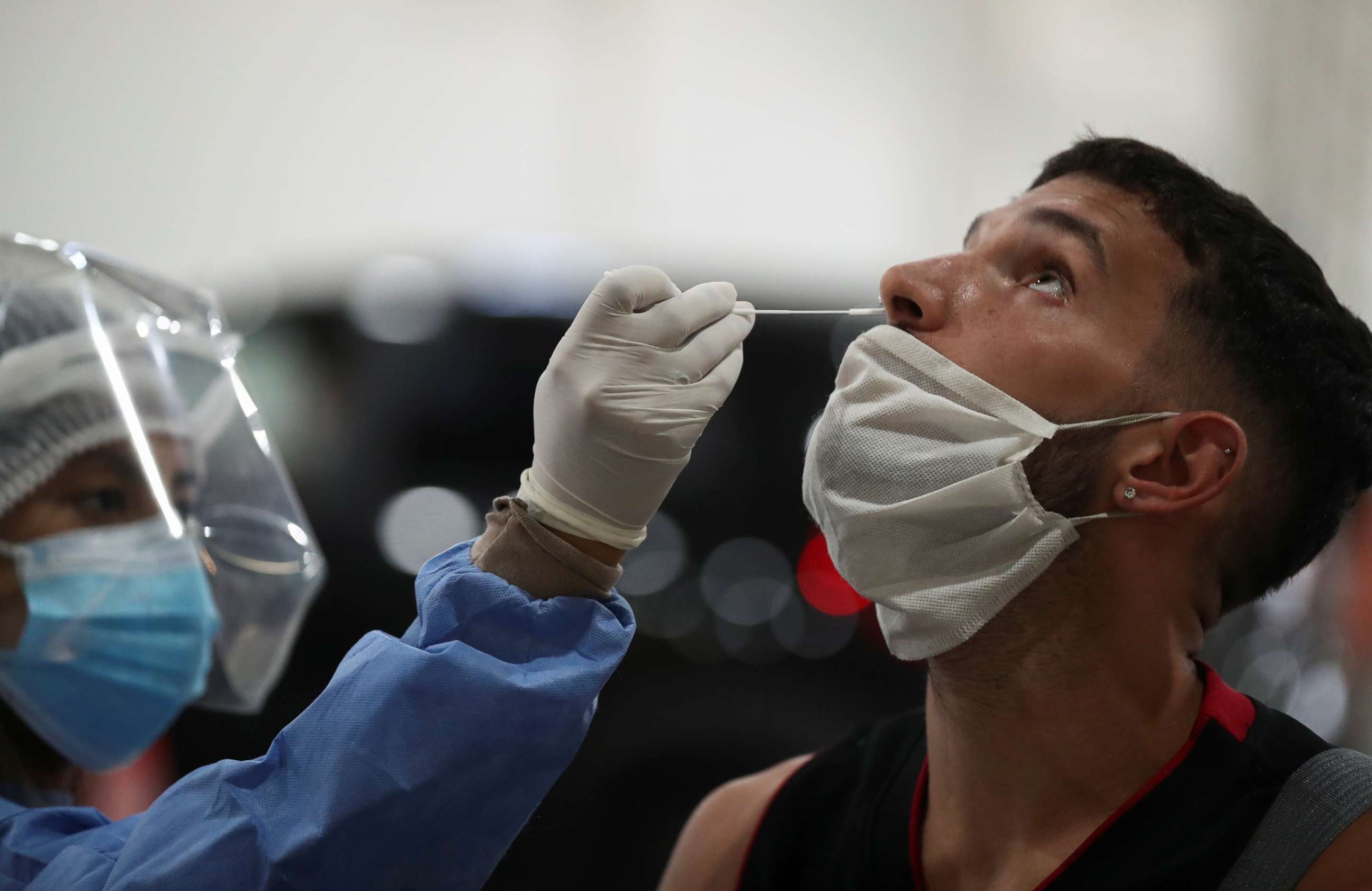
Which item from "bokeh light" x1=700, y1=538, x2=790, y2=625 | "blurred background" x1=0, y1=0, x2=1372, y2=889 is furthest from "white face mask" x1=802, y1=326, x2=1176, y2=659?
"bokeh light" x1=700, y1=538, x2=790, y2=625

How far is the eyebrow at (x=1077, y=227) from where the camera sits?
135 centimetres

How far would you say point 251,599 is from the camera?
1635 millimetres

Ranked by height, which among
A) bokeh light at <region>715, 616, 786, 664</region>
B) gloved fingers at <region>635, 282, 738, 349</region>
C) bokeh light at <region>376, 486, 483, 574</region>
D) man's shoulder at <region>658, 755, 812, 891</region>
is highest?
gloved fingers at <region>635, 282, 738, 349</region>

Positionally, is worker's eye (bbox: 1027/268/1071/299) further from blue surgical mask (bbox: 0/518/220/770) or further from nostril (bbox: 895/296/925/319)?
blue surgical mask (bbox: 0/518/220/770)

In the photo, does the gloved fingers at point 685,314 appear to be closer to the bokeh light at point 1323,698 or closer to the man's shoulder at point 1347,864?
the man's shoulder at point 1347,864

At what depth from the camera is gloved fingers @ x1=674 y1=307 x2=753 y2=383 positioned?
1.22m

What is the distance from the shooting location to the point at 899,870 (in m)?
1.39

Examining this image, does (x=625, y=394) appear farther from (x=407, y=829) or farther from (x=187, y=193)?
(x=187, y=193)

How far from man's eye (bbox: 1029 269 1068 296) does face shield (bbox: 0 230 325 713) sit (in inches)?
46.9

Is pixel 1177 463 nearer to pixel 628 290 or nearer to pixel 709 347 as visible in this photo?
pixel 709 347

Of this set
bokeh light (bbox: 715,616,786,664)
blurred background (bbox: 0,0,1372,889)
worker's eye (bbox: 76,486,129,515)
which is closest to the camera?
worker's eye (bbox: 76,486,129,515)

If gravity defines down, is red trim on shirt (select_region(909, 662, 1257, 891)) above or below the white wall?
below

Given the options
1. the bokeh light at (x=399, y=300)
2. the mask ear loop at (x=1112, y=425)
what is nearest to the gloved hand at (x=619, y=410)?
the mask ear loop at (x=1112, y=425)

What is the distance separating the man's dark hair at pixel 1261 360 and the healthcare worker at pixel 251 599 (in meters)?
0.61
